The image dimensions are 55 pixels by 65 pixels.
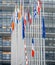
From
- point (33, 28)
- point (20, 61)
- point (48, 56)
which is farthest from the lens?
point (48, 56)

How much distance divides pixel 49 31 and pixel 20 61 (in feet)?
25.7

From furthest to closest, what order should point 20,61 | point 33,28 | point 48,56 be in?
point 48,56
point 33,28
point 20,61

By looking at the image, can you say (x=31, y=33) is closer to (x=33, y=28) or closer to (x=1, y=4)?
(x=33, y=28)

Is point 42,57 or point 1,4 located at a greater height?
point 1,4

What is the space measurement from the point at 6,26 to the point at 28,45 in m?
3.90

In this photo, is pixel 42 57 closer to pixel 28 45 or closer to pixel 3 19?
pixel 28 45

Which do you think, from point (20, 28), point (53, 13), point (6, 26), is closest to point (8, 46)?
point (6, 26)

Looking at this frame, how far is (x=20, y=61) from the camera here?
29547 mm

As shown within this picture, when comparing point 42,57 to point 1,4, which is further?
point 1,4

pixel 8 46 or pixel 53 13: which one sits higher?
pixel 53 13

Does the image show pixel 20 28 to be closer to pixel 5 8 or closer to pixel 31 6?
pixel 31 6

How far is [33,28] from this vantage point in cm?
3319

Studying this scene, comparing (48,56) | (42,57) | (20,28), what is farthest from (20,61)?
(48,56)

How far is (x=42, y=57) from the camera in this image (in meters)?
33.3
